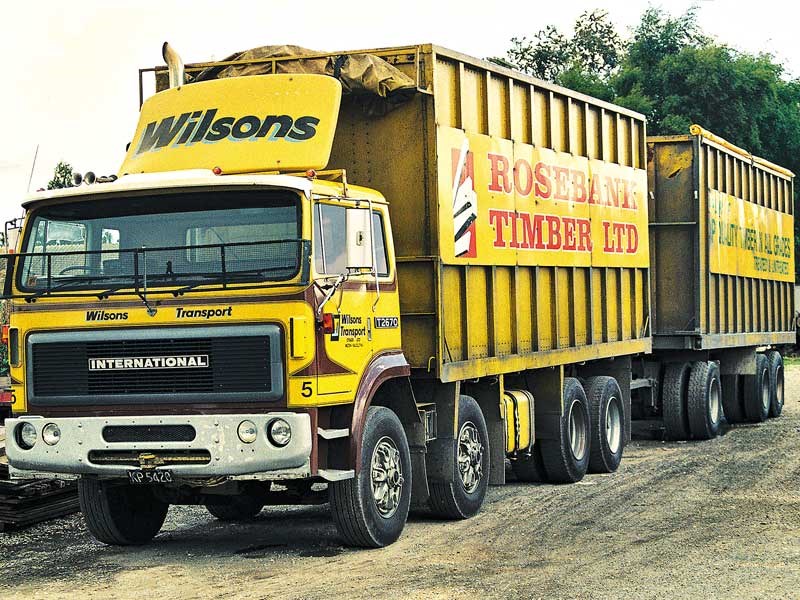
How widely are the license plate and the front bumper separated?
0.04 m

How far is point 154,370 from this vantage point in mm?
9141

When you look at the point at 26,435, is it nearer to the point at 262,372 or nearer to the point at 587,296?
the point at 262,372

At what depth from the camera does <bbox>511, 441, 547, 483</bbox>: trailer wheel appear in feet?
45.7

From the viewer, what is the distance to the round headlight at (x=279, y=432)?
29.2 ft

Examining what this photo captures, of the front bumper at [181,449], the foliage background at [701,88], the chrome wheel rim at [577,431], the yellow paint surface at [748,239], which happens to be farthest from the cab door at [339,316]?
the foliage background at [701,88]

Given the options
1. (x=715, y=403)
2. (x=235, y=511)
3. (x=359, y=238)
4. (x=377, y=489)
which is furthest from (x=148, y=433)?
(x=715, y=403)

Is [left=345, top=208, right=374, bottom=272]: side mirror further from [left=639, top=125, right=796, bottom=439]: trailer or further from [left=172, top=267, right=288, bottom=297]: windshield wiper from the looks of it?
[left=639, top=125, right=796, bottom=439]: trailer

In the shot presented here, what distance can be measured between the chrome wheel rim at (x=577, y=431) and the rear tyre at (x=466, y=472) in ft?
7.76

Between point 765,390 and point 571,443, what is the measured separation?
8789 mm

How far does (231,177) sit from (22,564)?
321cm

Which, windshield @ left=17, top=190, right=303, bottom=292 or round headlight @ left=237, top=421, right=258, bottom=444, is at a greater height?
windshield @ left=17, top=190, right=303, bottom=292

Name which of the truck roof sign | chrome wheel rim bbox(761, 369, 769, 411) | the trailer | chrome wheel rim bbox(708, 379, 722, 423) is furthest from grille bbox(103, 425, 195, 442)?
chrome wheel rim bbox(761, 369, 769, 411)

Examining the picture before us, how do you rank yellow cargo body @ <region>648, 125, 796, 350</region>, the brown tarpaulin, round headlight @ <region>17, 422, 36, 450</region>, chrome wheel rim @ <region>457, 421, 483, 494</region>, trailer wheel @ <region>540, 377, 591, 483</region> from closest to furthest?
round headlight @ <region>17, 422, 36, 450</region>, the brown tarpaulin, chrome wheel rim @ <region>457, 421, 483, 494</region>, trailer wheel @ <region>540, 377, 591, 483</region>, yellow cargo body @ <region>648, 125, 796, 350</region>

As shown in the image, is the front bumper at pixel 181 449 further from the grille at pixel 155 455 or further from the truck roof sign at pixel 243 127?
the truck roof sign at pixel 243 127
